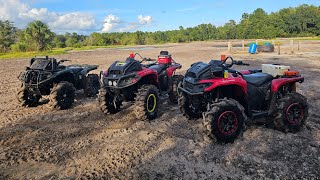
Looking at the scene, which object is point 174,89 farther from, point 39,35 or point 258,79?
point 39,35

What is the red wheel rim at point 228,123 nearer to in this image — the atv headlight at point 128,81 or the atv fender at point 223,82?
the atv fender at point 223,82

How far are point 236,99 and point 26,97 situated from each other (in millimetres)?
6628

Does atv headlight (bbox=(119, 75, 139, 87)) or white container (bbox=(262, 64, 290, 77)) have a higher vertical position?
white container (bbox=(262, 64, 290, 77))

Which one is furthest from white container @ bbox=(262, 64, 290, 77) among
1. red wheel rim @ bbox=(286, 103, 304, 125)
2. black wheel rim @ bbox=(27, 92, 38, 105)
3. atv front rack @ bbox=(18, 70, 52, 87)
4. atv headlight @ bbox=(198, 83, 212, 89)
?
black wheel rim @ bbox=(27, 92, 38, 105)

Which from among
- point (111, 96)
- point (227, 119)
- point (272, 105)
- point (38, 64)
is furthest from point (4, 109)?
point (272, 105)

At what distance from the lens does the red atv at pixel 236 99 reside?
509 centimetres

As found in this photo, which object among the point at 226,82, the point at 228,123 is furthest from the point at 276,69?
the point at 228,123

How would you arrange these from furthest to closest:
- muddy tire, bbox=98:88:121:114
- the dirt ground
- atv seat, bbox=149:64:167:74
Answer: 1. atv seat, bbox=149:64:167:74
2. muddy tire, bbox=98:88:121:114
3. the dirt ground

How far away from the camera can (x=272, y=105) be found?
5742 millimetres

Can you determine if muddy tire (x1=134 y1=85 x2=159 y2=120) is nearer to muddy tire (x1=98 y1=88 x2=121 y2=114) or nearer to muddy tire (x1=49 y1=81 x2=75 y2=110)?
muddy tire (x1=98 y1=88 x2=121 y2=114)

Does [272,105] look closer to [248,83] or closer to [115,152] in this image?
[248,83]

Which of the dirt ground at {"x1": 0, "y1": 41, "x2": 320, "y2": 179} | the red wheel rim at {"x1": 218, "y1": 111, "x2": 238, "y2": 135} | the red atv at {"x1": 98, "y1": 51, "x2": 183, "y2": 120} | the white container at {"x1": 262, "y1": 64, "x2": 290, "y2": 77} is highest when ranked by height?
the white container at {"x1": 262, "y1": 64, "x2": 290, "y2": 77}

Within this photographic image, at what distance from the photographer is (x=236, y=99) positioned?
5.63 m

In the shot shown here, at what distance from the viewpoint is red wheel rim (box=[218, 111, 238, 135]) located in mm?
5074
